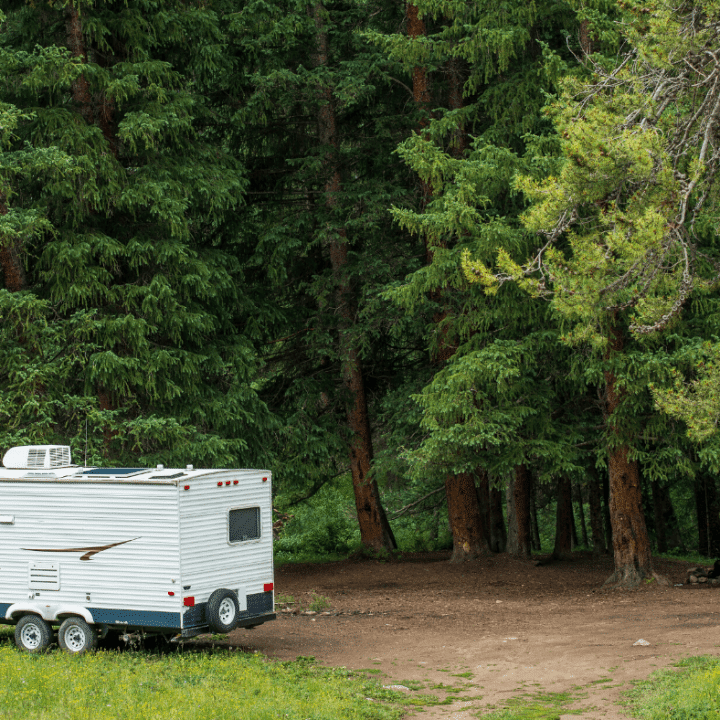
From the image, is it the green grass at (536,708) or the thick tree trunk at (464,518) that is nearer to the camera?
the green grass at (536,708)

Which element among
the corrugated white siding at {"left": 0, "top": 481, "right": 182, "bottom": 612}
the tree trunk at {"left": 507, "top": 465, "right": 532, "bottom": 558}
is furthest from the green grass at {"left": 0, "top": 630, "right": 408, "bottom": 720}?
the tree trunk at {"left": 507, "top": 465, "right": 532, "bottom": 558}

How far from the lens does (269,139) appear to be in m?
21.3

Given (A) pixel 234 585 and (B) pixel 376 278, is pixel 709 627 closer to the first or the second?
(A) pixel 234 585

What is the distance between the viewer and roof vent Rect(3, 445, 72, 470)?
11883mm

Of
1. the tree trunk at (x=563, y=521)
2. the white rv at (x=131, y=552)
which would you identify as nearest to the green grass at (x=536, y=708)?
the white rv at (x=131, y=552)

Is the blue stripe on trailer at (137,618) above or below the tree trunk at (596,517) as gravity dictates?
below

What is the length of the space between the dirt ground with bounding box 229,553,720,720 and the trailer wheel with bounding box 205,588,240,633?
39.3 inches

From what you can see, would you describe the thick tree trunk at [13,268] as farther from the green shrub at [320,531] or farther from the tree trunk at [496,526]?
the tree trunk at [496,526]

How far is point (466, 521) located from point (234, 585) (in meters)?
10.00

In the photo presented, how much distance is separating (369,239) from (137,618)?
37.7 ft

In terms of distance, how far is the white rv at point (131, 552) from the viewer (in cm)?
1047

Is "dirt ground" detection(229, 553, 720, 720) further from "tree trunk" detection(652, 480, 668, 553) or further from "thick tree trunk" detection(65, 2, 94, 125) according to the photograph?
"thick tree trunk" detection(65, 2, 94, 125)

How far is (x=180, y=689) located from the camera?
344 inches

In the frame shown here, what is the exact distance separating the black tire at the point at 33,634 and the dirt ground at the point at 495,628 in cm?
248
